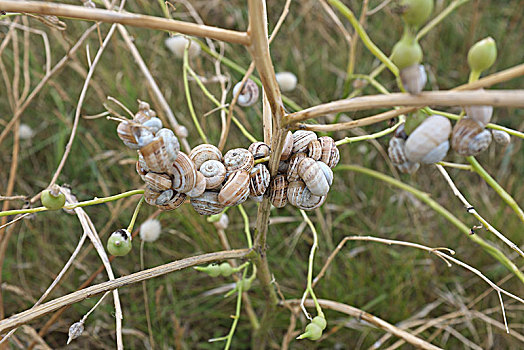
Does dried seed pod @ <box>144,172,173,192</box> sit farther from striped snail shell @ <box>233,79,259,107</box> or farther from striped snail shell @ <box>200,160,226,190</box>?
striped snail shell @ <box>233,79,259,107</box>

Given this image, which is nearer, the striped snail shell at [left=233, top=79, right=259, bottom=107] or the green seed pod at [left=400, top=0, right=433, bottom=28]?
the green seed pod at [left=400, top=0, right=433, bottom=28]

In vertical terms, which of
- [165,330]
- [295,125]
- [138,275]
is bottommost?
[165,330]

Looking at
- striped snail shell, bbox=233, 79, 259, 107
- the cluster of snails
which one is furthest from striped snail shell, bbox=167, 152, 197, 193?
striped snail shell, bbox=233, 79, 259, 107

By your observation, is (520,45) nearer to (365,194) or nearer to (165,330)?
(365,194)

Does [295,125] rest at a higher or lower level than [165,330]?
higher

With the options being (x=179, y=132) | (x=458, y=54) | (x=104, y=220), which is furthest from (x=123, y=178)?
(x=458, y=54)

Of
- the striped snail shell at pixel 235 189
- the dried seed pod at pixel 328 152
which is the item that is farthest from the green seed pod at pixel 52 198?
the dried seed pod at pixel 328 152

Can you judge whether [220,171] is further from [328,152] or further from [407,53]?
[407,53]
